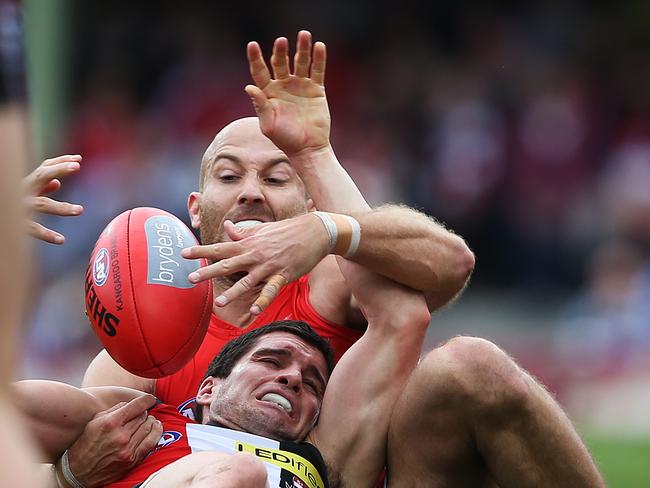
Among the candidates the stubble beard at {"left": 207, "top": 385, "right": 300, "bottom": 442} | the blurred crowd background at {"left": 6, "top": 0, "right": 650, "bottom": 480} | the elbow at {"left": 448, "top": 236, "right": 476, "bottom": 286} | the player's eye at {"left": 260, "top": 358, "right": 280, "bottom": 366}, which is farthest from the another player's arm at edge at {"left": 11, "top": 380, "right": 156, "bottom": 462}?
the blurred crowd background at {"left": 6, "top": 0, "right": 650, "bottom": 480}

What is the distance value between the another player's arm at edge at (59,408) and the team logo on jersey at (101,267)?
0.38m

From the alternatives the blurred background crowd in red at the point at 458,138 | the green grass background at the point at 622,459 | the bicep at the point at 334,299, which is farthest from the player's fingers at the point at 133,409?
the blurred background crowd in red at the point at 458,138

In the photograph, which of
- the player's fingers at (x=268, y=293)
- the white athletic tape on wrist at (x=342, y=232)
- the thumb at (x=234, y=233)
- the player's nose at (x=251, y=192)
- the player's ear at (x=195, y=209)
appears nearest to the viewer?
the player's fingers at (x=268, y=293)

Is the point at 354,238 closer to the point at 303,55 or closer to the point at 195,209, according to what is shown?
the point at 303,55

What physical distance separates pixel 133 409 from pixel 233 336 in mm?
703

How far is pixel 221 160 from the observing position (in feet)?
17.2

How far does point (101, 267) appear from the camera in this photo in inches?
170

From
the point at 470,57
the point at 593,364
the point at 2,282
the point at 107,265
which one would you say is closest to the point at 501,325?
the point at 593,364

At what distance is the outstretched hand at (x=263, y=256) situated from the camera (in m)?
4.03

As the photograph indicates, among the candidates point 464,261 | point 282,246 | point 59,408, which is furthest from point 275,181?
point 59,408

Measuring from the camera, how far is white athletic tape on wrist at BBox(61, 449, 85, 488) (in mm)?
4406

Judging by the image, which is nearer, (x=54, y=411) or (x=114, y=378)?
(x=54, y=411)

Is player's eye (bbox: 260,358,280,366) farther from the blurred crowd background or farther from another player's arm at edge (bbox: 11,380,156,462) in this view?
the blurred crowd background

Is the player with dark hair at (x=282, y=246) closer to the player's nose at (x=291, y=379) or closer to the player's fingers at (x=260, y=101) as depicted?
the player's fingers at (x=260, y=101)
